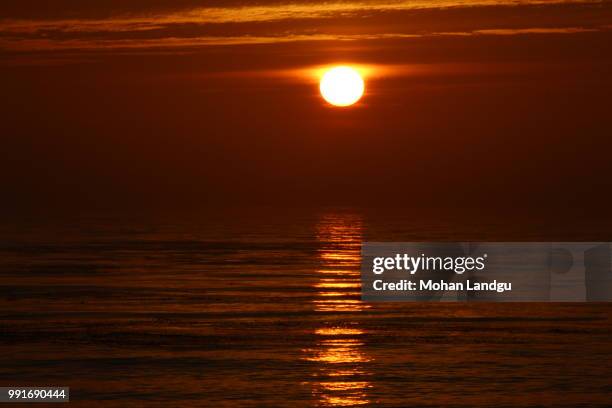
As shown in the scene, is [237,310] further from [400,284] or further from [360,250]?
[360,250]

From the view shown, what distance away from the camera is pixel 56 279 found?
58969mm

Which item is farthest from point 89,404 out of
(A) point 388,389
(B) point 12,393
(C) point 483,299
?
(C) point 483,299

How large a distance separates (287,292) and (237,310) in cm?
852

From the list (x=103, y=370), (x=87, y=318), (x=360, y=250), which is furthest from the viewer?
(x=360, y=250)

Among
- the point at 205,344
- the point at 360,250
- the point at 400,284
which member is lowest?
the point at 205,344

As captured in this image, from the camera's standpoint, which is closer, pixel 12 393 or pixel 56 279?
pixel 12 393

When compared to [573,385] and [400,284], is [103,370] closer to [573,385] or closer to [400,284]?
[573,385]

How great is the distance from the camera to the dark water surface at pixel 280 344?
27.3 meters

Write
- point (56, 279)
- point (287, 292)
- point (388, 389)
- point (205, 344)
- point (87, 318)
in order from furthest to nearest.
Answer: point (56, 279), point (287, 292), point (87, 318), point (205, 344), point (388, 389)

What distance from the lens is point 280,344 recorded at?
34.5 metres

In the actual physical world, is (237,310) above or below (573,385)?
above

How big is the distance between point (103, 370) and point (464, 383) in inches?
386

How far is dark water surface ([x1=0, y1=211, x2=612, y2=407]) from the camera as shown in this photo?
27.3 m

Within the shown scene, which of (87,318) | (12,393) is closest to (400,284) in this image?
(87,318)
